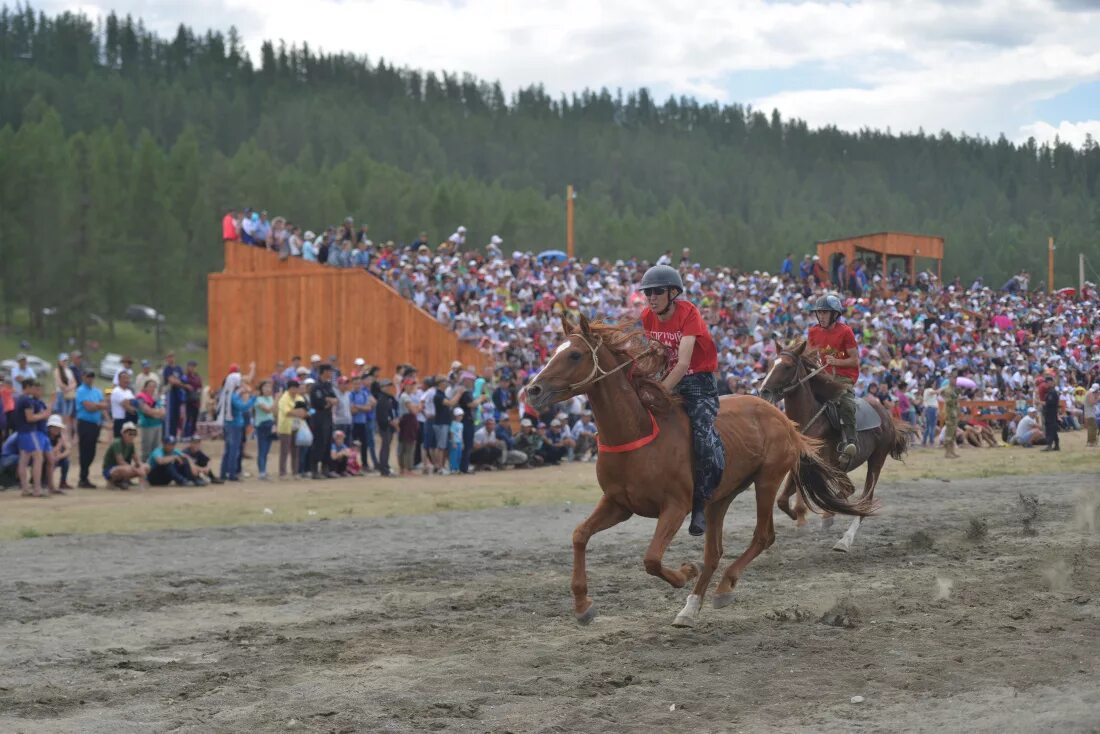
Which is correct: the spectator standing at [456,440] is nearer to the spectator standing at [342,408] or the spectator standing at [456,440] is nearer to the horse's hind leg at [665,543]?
the spectator standing at [342,408]

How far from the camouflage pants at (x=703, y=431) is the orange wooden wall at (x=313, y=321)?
723 inches

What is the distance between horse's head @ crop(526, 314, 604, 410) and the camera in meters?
8.16

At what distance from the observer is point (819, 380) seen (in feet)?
41.5

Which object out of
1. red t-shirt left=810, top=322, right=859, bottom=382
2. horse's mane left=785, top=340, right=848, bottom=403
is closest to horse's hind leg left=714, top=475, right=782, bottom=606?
horse's mane left=785, top=340, right=848, bottom=403

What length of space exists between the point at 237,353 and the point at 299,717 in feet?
83.6

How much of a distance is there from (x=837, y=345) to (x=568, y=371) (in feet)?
17.5

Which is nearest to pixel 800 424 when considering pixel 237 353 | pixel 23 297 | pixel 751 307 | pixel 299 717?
pixel 299 717

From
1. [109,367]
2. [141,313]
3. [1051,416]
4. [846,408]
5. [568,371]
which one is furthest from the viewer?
[141,313]

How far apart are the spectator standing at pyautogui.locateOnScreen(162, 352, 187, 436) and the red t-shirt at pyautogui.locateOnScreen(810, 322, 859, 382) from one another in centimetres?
1342

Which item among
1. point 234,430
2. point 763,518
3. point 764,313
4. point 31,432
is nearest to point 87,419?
point 31,432

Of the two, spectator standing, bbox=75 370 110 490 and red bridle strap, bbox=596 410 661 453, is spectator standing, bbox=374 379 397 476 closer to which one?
spectator standing, bbox=75 370 110 490

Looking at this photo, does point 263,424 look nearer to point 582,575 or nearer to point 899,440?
point 899,440

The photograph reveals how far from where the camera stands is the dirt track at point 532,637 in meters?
6.28

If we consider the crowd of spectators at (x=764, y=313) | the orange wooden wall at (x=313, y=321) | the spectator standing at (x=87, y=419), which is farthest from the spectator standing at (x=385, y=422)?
the orange wooden wall at (x=313, y=321)
